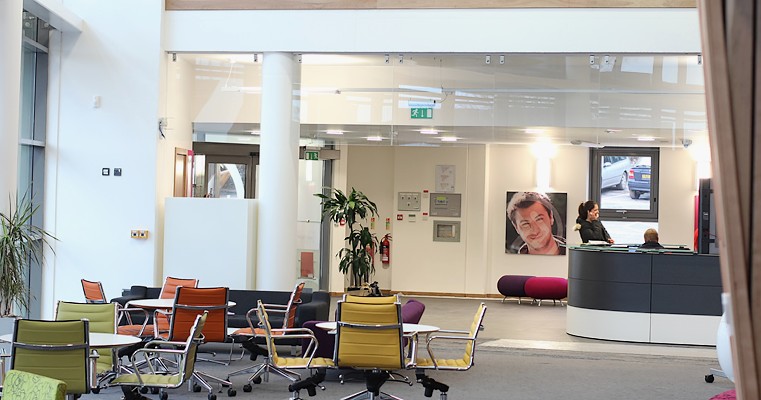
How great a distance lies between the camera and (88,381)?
615 centimetres

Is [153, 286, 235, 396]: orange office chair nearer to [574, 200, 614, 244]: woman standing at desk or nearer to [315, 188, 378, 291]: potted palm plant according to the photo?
[315, 188, 378, 291]: potted palm plant

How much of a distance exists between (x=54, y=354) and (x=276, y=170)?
645 centimetres

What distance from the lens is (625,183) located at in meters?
18.3

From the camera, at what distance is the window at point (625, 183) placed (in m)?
18.2

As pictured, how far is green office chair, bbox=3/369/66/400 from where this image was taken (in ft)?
12.6

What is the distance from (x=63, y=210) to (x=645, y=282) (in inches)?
287

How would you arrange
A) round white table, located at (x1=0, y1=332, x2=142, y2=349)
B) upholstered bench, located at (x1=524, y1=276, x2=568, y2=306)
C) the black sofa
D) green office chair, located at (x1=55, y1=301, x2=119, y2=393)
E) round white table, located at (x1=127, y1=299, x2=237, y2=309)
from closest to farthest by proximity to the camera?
round white table, located at (x1=0, y1=332, x2=142, y2=349) → green office chair, located at (x1=55, y1=301, x2=119, y2=393) → round white table, located at (x1=127, y1=299, x2=237, y2=309) → the black sofa → upholstered bench, located at (x1=524, y1=276, x2=568, y2=306)

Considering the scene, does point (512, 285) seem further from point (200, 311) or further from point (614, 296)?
point (200, 311)

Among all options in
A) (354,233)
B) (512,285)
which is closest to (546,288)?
(512,285)

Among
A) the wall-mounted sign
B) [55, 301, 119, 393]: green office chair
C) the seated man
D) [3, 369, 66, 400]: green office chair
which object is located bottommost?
[55, 301, 119, 393]: green office chair

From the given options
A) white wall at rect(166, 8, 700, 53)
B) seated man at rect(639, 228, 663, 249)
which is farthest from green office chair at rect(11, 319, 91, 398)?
seated man at rect(639, 228, 663, 249)

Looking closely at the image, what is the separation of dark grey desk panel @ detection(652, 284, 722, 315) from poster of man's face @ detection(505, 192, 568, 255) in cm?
626

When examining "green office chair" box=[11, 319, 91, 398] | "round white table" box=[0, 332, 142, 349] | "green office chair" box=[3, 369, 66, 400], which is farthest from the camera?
"round white table" box=[0, 332, 142, 349]

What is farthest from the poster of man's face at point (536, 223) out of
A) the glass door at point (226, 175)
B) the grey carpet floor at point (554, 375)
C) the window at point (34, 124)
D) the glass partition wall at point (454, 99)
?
the window at point (34, 124)
